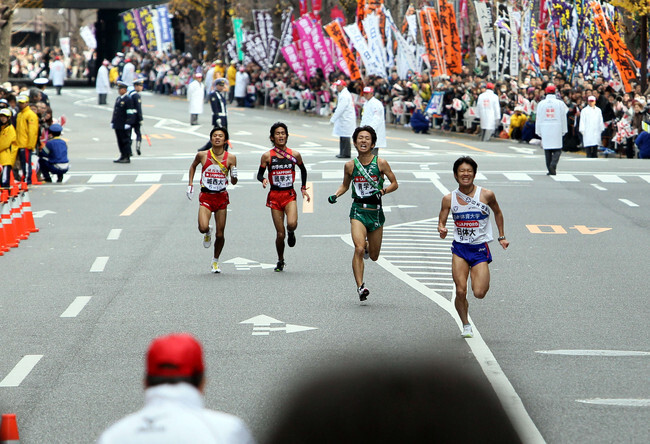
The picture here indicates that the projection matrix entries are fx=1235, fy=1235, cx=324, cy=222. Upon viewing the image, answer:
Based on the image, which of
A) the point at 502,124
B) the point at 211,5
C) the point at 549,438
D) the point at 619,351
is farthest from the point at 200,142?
the point at 211,5

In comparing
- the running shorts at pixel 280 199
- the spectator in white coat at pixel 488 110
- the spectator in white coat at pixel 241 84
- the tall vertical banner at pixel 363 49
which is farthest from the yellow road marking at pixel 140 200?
the spectator in white coat at pixel 241 84

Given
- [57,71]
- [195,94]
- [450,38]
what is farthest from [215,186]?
[57,71]

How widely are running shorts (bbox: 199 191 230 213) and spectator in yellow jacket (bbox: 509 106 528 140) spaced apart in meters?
22.3

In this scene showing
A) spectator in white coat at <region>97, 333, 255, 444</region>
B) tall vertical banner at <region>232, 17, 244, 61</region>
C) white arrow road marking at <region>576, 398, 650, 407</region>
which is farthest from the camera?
tall vertical banner at <region>232, 17, 244, 61</region>

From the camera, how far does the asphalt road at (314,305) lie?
8.29 metres

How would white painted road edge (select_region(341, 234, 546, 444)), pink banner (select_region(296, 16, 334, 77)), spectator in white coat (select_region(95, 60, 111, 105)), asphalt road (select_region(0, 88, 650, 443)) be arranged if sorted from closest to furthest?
white painted road edge (select_region(341, 234, 546, 444))
asphalt road (select_region(0, 88, 650, 443))
pink banner (select_region(296, 16, 334, 77))
spectator in white coat (select_region(95, 60, 111, 105))

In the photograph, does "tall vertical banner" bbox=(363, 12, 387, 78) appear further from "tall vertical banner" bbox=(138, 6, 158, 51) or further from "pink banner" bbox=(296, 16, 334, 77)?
"tall vertical banner" bbox=(138, 6, 158, 51)

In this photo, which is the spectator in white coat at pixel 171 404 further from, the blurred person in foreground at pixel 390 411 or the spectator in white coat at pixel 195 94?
the spectator in white coat at pixel 195 94

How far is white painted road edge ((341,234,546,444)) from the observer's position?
7270mm

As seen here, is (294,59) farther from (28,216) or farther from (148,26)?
(28,216)

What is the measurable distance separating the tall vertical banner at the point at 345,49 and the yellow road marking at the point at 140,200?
21.3m

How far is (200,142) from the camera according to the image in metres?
37.5

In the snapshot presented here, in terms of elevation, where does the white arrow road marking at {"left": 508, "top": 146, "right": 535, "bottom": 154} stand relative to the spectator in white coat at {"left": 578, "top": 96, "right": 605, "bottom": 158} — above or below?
below

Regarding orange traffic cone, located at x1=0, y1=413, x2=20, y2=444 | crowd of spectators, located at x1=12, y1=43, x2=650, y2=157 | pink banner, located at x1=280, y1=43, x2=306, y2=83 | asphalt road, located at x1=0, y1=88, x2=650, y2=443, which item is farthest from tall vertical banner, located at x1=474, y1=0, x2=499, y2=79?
orange traffic cone, located at x1=0, y1=413, x2=20, y2=444
